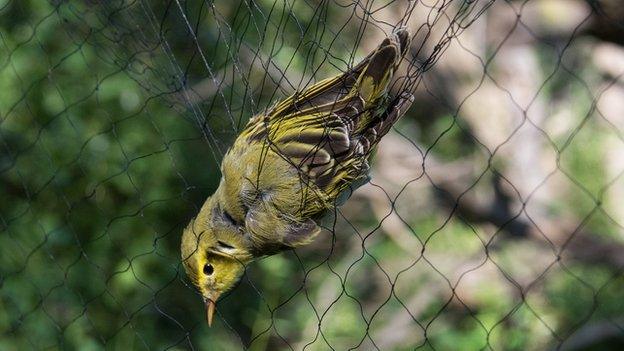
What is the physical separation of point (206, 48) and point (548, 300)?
130 cm

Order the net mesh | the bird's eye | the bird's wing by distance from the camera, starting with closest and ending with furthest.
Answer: the bird's wing < the bird's eye < the net mesh

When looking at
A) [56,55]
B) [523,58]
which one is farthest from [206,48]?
[523,58]

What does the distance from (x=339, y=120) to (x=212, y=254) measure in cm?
44

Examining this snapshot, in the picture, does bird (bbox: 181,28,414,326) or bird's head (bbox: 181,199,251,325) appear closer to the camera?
bird (bbox: 181,28,414,326)

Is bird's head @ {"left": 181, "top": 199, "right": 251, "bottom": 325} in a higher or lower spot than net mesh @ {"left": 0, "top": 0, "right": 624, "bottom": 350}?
higher

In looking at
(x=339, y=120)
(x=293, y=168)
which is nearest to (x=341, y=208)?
(x=293, y=168)

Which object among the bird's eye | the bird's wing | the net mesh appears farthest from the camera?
the net mesh

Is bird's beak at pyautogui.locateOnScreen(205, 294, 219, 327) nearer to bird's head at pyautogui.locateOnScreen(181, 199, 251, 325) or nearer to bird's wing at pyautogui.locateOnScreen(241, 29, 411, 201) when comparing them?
bird's head at pyautogui.locateOnScreen(181, 199, 251, 325)

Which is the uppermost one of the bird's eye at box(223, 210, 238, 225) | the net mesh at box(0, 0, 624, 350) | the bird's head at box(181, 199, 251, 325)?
the bird's eye at box(223, 210, 238, 225)

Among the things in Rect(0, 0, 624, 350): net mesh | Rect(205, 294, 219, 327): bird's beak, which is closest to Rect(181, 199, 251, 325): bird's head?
Rect(205, 294, 219, 327): bird's beak

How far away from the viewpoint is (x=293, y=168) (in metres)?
1.57

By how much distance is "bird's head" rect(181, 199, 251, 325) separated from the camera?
5.70 feet

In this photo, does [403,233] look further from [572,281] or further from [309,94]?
[309,94]

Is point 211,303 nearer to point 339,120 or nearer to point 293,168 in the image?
point 293,168
